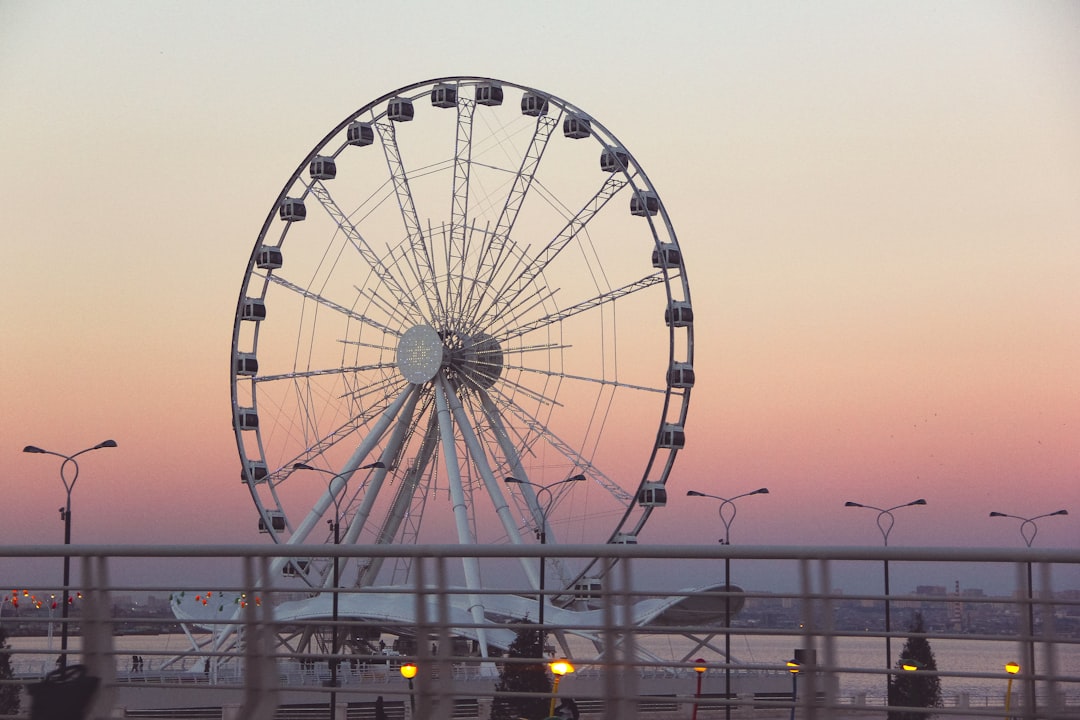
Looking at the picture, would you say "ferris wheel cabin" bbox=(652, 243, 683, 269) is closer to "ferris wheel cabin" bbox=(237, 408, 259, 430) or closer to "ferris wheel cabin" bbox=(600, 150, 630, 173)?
"ferris wheel cabin" bbox=(600, 150, 630, 173)

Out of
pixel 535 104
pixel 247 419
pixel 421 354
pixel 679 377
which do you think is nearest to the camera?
pixel 679 377

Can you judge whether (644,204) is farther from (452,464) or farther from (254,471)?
(254,471)

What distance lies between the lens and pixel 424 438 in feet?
136

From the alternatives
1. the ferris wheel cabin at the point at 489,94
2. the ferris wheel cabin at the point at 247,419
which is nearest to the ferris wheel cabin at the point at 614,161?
the ferris wheel cabin at the point at 489,94

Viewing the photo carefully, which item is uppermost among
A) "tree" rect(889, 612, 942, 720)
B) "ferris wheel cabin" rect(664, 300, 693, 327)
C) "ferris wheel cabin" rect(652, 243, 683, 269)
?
"ferris wheel cabin" rect(652, 243, 683, 269)

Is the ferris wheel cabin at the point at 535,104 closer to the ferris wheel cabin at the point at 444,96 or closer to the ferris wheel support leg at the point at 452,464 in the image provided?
the ferris wheel cabin at the point at 444,96

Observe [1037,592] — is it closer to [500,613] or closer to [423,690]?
[423,690]

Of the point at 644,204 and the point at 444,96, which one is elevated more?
the point at 444,96

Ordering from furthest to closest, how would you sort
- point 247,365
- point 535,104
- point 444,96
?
point 247,365, point 444,96, point 535,104

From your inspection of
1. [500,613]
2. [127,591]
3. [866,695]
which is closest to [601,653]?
[866,695]

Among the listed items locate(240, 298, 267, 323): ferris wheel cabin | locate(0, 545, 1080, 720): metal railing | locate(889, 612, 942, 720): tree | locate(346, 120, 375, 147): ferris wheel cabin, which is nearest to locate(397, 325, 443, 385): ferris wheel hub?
locate(240, 298, 267, 323): ferris wheel cabin

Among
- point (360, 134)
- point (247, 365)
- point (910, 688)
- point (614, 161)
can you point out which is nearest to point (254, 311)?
point (247, 365)

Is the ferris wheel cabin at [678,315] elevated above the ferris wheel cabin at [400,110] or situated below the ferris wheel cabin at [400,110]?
below

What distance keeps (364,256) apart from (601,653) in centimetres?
3370
